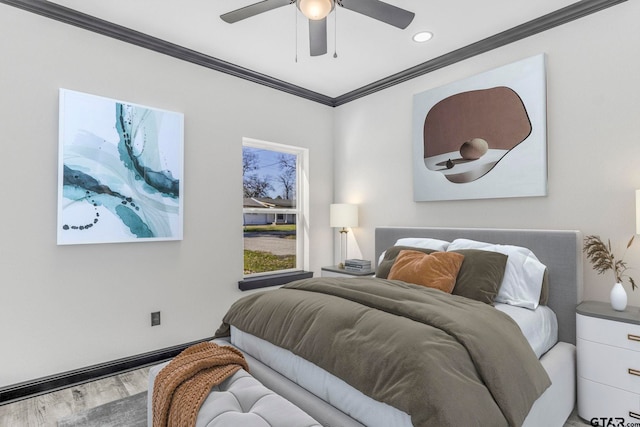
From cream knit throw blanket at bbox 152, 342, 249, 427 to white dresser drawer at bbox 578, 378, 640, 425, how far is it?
6.55 ft

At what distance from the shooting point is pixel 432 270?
8.12ft

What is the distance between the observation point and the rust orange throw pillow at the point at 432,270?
242 centimetres

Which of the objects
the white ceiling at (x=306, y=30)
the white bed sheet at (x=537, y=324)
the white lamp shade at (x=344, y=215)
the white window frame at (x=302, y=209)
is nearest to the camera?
the white bed sheet at (x=537, y=324)

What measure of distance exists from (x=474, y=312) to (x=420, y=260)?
885 millimetres

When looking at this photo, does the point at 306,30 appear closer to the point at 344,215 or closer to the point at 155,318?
the point at 344,215

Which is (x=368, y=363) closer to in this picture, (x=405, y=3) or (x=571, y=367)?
(x=571, y=367)

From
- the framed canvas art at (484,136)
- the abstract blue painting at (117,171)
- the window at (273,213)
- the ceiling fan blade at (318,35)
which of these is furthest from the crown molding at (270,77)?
the ceiling fan blade at (318,35)

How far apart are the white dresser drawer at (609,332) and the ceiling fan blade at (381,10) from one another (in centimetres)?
208

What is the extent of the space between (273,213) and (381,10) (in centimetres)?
244

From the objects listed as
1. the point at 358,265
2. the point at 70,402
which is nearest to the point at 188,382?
the point at 70,402

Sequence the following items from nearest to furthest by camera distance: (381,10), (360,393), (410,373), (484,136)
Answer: (410,373), (360,393), (381,10), (484,136)

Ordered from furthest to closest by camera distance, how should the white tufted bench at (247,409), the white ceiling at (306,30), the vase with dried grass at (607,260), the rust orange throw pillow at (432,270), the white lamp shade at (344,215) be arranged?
the white lamp shade at (344,215) → the white ceiling at (306,30) → the rust orange throw pillow at (432,270) → the vase with dried grass at (607,260) → the white tufted bench at (247,409)

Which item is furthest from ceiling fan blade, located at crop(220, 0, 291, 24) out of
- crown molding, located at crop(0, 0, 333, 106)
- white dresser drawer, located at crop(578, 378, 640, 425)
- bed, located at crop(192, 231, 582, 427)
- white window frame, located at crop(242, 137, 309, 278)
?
white dresser drawer, located at crop(578, 378, 640, 425)

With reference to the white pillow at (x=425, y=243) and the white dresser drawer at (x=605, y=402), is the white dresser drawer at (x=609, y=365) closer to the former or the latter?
the white dresser drawer at (x=605, y=402)
